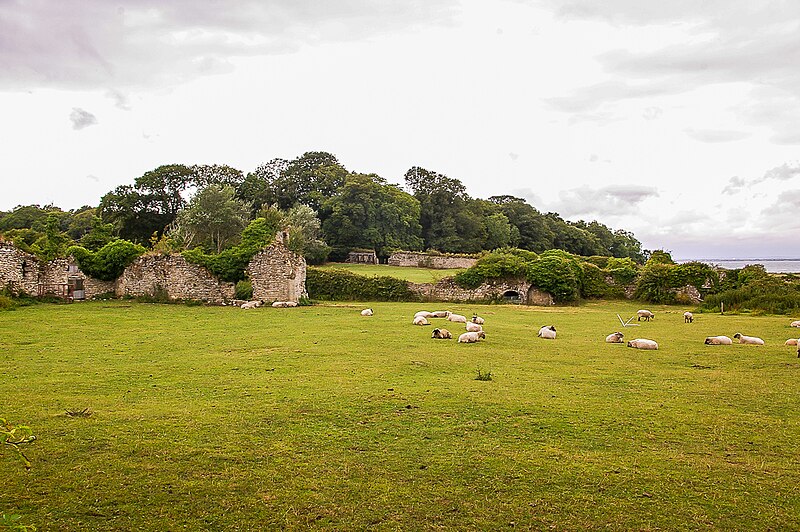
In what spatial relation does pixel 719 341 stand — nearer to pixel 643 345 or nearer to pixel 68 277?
pixel 643 345

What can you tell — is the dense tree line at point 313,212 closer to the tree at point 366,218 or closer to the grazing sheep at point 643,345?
the tree at point 366,218

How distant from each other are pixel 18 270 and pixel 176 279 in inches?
280

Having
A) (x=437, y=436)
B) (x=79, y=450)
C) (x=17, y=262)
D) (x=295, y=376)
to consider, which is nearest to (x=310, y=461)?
(x=437, y=436)

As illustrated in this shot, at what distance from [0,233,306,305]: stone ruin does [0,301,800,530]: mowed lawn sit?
16.4 m

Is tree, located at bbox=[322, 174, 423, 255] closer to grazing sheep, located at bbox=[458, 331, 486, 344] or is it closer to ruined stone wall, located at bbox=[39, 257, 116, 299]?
ruined stone wall, located at bbox=[39, 257, 116, 299]

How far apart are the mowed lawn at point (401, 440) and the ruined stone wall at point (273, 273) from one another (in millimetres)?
16299

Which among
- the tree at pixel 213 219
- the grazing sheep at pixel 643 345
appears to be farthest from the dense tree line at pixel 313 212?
the grazing sheep at pixel 643 345

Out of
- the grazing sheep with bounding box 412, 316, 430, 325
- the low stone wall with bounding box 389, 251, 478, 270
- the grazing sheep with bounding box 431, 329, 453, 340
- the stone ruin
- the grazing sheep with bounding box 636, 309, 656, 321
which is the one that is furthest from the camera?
the low stone wall with bounding box 389, 251, 478, 270

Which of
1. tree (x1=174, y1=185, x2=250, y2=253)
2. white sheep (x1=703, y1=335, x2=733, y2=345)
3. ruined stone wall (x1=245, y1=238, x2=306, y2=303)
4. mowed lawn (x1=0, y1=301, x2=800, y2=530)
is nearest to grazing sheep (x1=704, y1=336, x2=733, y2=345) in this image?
white sheep (x1=703, y1=335, x2=733, y2=345)

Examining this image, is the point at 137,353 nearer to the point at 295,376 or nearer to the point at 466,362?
the point at 295,376

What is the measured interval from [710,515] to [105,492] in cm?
527

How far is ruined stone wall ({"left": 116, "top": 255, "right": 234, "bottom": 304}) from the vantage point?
30.7 metres

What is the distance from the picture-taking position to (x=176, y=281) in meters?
30.8

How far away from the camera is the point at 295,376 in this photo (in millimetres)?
10602
